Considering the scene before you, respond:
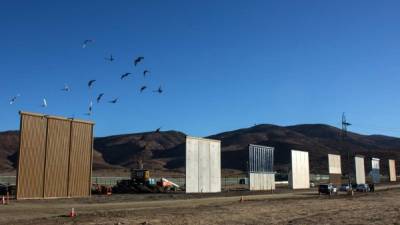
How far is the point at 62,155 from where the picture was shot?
163 ft

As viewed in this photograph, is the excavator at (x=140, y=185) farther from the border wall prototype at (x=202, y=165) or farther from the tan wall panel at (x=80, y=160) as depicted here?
the tan wall panel at (x=80, y=160)

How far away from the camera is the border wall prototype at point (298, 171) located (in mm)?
86188

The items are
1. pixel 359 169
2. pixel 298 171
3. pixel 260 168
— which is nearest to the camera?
pixel 260 168

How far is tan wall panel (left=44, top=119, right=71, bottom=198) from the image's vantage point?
48156mm

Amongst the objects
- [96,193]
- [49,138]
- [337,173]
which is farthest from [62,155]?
[337,173]

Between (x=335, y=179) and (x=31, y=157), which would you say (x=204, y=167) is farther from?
(x=335, y=179)

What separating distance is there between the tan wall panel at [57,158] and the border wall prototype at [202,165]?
18.2m

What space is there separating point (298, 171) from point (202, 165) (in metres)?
26.4

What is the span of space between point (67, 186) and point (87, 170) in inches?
123

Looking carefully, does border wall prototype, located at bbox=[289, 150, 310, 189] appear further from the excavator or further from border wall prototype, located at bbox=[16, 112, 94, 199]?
border wall prototype, located at bbox=[16, 112, 94, 199]

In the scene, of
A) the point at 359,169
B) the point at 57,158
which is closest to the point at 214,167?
the point at 57,158

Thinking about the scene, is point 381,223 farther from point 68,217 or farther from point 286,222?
point 68,217

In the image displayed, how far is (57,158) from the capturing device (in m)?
49.1

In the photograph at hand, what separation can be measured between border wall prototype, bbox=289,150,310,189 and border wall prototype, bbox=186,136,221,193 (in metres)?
18.6
